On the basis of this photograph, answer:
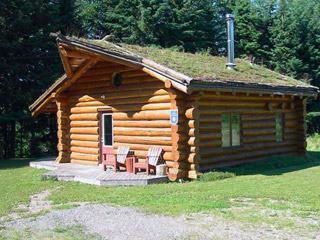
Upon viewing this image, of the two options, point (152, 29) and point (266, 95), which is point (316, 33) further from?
point (266, 95)

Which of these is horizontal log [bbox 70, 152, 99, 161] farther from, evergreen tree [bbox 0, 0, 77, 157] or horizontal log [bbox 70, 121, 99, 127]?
evergreen tree [bbox 0, 0, 77, 157]

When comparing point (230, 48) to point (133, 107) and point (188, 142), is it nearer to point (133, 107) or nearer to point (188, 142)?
point (133, 107)

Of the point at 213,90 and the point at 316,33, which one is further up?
the point at 316,33

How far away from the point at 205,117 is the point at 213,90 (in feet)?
3.90

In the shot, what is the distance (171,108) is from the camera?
12250 millimetres

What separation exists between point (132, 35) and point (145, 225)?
27.1 metres

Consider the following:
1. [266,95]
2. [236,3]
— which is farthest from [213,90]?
[236,3]

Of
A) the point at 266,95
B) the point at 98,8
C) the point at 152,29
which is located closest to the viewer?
the point at 266,95

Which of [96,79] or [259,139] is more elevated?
[96,79]

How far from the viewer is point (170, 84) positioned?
1174cm

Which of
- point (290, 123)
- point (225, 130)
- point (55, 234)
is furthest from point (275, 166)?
point (55, 234)

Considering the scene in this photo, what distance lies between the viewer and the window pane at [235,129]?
14.4 meters

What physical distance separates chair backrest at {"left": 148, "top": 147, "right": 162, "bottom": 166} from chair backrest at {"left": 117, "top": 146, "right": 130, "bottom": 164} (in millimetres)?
1055

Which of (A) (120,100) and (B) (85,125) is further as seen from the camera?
(B) (85,125)
